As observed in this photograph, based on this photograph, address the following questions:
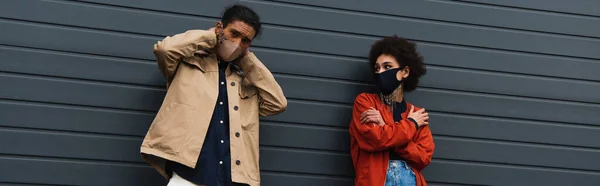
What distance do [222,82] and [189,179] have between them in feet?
1.95

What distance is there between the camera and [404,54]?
4.45 metres

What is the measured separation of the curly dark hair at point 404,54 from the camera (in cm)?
446

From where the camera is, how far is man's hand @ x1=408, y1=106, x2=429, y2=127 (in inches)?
172

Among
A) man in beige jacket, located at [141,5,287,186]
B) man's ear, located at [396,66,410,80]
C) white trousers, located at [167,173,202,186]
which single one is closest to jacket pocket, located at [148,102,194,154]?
man in beige jacket, located at [141,5,287,186]

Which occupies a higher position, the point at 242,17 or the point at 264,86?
the point at 242,17

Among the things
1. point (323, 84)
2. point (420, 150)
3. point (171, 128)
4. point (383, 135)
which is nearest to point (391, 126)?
point (383, 135)

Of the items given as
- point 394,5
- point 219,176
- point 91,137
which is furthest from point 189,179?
point 394,5

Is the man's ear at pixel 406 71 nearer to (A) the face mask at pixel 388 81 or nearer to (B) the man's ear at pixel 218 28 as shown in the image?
(A) the face mask at pixel 388 81

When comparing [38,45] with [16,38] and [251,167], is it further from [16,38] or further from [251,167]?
[251,167]

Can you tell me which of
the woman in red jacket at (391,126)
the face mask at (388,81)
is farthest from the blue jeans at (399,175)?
the face mask at (388,81)

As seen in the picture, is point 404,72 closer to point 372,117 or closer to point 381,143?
point 372,117

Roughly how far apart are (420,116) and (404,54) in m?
0.38

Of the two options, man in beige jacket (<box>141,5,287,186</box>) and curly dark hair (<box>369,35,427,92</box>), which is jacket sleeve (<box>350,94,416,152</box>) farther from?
man in beige jacket (<box>141,5,287,186</box>)

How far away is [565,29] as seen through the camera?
16.5 feet
